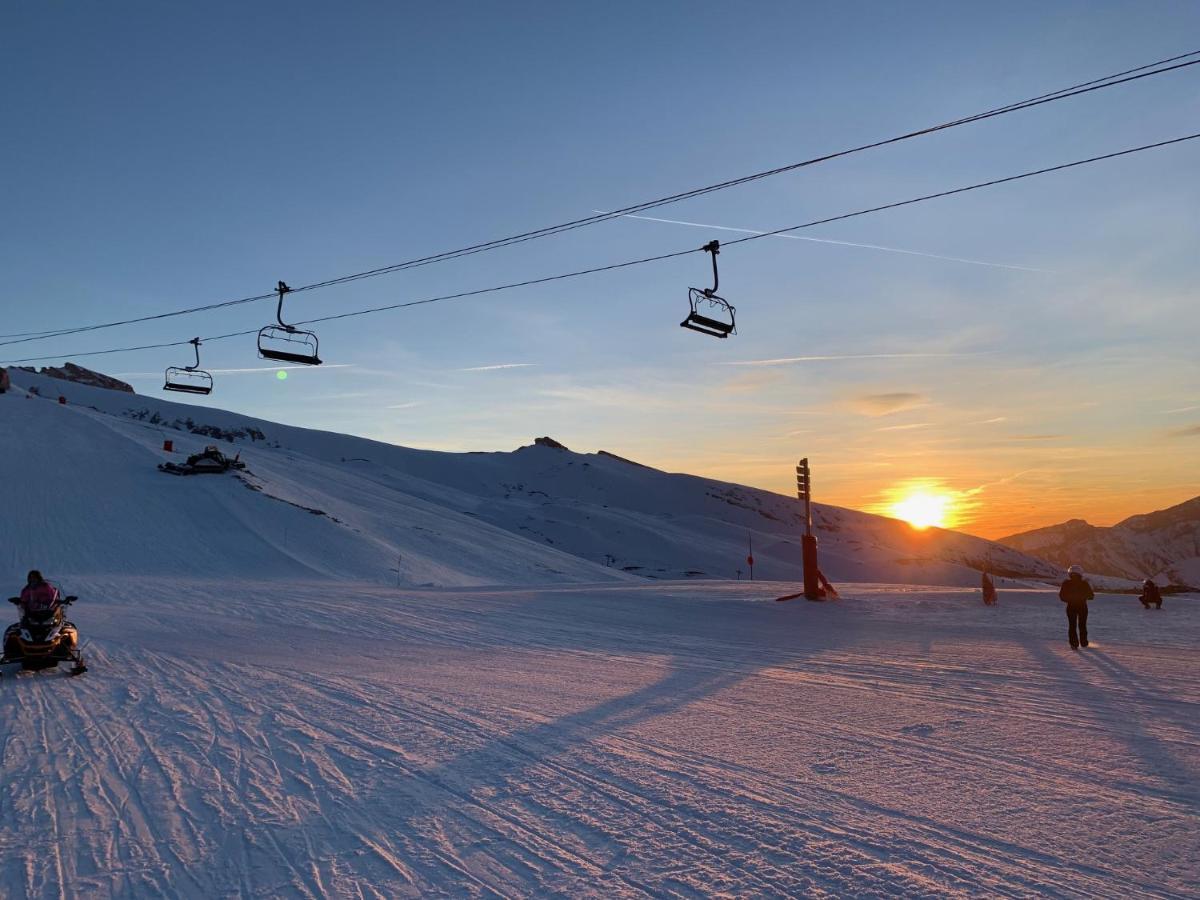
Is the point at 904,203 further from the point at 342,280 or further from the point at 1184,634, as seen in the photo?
the point at 342,280

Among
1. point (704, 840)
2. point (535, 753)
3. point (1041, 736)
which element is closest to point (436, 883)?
point (704, 840)

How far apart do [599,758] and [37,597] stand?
9.96 meters

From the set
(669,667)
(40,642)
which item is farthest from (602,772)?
(40,642)

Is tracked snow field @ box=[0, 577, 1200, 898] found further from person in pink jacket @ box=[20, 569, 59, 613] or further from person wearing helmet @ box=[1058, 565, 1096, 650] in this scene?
person in pink jacket @ box=[20, 569, 59, 613]

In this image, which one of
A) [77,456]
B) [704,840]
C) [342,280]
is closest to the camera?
[704,840]

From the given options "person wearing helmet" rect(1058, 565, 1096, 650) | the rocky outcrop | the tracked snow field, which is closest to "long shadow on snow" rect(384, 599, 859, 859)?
the tracked snow field

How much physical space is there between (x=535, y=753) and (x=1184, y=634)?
54.0ft

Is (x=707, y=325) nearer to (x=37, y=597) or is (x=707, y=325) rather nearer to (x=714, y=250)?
(x=714, y=250)

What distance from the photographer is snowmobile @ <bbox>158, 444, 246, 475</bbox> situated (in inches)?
1726

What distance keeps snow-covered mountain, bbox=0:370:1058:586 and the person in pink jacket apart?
2016cm

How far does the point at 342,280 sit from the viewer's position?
2309cm

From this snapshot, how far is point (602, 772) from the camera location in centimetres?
740

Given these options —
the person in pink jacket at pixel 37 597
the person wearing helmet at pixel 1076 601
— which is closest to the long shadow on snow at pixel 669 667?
the person wearing helmet at pixel 1076 601

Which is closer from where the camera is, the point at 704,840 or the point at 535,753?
the point at 704,840
